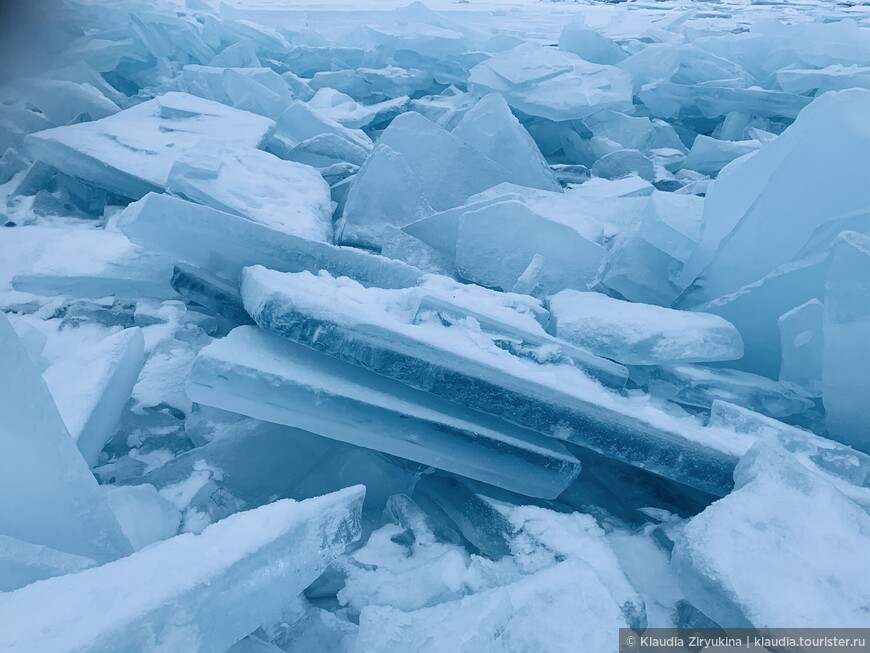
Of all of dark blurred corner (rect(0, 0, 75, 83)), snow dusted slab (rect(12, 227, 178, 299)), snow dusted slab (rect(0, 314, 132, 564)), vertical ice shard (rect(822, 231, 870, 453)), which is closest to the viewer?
snow dusted slab (rect(0, 314, 132, 564))

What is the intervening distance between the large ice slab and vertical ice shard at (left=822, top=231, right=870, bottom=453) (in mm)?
283

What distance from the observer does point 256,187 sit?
96.9 inches

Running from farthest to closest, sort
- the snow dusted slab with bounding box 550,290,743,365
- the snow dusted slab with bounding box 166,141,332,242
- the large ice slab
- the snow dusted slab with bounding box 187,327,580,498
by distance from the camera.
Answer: the snow dusted slab with bounding box 166,141,332,242 → the large ice slab → the snow dusted slab with bounding box 550,290,743,365 → the snow dusted slab with bounding box 187,327,580,498

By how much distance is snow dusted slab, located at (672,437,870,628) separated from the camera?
937 mm

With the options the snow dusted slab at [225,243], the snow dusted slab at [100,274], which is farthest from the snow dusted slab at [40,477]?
the snow dusted slab at [100,274]

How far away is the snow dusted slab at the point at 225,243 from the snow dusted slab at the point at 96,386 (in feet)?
0.90

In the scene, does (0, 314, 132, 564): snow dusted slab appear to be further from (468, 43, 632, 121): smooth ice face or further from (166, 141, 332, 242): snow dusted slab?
(468, 43, 632, 121): smooth ice face

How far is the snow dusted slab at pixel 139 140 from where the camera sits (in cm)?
258

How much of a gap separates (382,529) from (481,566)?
0.96 ft

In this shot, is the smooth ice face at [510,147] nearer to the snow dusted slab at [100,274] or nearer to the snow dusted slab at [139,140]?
the snow dusted slab at [139,140]

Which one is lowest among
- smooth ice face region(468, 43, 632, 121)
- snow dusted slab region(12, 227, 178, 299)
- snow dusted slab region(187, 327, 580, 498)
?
snow dusted slab region(12, 227, 178, 299)

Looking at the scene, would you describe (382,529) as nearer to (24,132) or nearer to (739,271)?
(739,271)

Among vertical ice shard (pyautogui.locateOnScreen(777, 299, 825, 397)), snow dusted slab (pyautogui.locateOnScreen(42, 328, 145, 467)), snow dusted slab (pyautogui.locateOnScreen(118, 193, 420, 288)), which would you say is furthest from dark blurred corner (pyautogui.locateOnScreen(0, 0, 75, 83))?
vertical ice shard (pyautogui.locateOnScreen(777, 299, 825, 397))

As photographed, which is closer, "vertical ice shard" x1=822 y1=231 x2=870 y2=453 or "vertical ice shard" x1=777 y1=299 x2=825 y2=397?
"vertical ice shard" x1=822 y1=231 x2=870 y2=453
